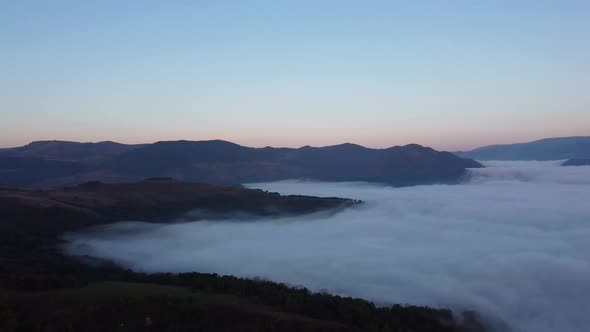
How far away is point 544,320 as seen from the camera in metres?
93.0

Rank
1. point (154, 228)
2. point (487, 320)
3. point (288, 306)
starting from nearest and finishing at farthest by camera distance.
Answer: point (288, 306) < point (487, 320) < point (154, 228)

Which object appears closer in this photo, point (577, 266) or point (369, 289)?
point (369, 289)

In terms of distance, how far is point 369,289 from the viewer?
105 metres

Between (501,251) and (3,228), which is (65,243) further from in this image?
(501,251)

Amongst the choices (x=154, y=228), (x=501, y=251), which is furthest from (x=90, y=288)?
(x=501, y=251)

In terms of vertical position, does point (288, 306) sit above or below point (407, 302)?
above

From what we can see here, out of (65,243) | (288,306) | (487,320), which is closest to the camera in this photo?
(288,306)

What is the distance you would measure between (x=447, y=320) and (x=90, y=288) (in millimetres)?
55891

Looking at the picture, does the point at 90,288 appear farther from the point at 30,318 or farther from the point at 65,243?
the point at 65,243

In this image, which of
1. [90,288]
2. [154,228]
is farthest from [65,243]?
[90,288]

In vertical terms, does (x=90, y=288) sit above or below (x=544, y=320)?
above

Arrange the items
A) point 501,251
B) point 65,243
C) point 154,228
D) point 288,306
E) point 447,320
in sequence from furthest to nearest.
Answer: point 154,228
point 501,251
point 65,243
point 447,320
point 288,306

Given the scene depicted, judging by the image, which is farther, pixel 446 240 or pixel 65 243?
pixel 446 240

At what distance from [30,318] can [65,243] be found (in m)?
83.9
